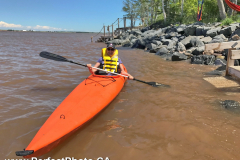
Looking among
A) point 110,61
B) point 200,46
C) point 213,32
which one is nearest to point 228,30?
point 213,32

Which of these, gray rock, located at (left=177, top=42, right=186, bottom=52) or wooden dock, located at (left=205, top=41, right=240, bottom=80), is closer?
wooden dock, located at (left=205, top=41, right=240, bottom=80)

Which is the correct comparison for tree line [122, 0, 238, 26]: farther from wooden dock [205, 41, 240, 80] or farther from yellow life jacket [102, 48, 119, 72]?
yellow life jacket [102, 48, 119, 72]

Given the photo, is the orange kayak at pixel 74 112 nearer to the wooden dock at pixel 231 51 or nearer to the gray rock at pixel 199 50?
the wooden dock at pixel 231 51

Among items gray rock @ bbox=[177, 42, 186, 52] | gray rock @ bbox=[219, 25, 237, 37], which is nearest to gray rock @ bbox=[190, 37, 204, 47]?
gray rock @ bbox=[177, 42, 186, 52]

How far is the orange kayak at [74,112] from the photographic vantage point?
234 cm

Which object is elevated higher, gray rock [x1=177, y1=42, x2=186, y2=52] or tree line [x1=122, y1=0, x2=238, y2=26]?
tree line [x1=122, y1=0, x2=238, y2=26]

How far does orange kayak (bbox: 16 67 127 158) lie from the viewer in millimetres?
2341

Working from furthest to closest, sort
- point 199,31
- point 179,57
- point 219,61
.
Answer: point 199,31 < point 179,57 < point 219,61

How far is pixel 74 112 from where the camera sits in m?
3.04

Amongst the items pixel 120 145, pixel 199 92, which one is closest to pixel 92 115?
pixel 120 145

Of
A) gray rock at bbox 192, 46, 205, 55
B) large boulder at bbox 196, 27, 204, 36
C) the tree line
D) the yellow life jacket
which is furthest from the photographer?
the tree line

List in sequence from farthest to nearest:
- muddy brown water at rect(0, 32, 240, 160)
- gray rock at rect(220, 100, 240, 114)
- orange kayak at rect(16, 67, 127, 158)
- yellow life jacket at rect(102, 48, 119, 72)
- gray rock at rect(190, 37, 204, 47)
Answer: gray rock at rect(190, 37, 204, 47) → yellow life jacket at rect(102, 48, 119, 72) → gray rock at rect(220, 100, 240, 114) → muddy brown water at rect(0, 32, 240, 160) → orange kayak at rect(16, 67, 127, 158)

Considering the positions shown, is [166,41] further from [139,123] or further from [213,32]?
[139,123]

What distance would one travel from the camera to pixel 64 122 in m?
2.75
